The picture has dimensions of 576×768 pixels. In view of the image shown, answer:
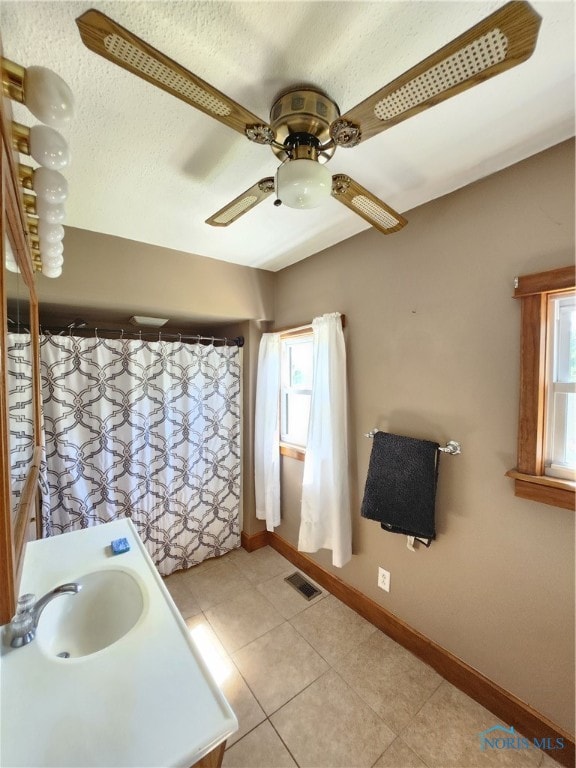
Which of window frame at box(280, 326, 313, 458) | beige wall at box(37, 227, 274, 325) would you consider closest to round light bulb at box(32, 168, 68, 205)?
beige wall at box(37, 227, 274, 325)

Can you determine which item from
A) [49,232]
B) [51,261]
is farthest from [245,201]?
[51,261]

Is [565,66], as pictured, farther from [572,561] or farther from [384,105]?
[572,561]

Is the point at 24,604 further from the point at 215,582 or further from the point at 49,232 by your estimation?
the point at 215,582

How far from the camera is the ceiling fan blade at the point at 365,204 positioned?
972 mm

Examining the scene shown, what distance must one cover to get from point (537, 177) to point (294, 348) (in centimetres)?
Result: 168

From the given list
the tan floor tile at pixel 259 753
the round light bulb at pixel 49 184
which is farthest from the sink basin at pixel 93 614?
the round light bulb at pixel 49 184

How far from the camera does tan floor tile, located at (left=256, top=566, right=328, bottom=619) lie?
193 centimetres

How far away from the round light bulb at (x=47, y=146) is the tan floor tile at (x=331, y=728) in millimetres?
2125

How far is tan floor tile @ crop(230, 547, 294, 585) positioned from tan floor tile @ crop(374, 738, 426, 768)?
3.74 feet

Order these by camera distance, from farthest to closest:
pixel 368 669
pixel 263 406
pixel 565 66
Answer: pixel 263 406
pixel 368 669
pixel 565 66

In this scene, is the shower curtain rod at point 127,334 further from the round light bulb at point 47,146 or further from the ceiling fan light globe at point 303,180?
the ceiling fan light globe at point 303,180

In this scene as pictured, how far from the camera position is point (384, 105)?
0.71 meters

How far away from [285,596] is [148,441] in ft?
4.58

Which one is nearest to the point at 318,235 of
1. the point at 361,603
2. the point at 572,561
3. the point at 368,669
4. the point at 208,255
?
the point at 208,255
